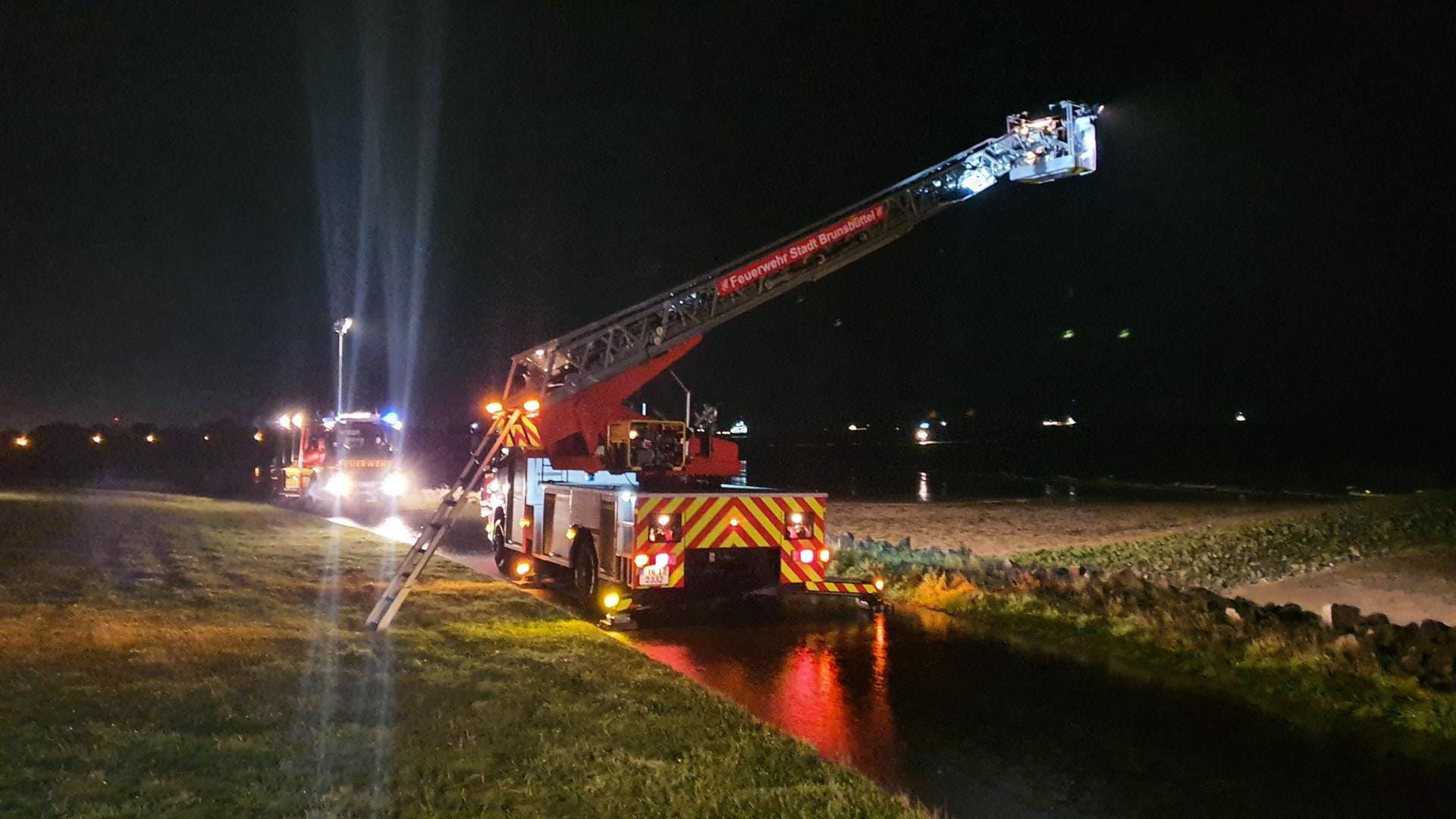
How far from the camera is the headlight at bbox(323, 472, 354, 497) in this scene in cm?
3092

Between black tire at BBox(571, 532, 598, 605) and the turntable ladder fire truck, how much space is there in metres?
0.02

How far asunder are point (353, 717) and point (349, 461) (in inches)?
959

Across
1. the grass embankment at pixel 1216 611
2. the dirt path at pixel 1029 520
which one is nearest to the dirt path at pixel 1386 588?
the grass embankment at pixel 1216 611

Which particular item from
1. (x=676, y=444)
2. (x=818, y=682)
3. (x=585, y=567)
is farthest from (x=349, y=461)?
(x=818, y=682)

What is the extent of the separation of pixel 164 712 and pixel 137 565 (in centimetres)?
931

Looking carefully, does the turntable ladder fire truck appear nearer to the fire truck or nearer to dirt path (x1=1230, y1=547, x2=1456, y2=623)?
dirt path (x1=1230, y1=547, x2=1456, y2=623)

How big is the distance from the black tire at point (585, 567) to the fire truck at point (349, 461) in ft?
58.8

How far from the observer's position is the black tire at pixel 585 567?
13695 mm

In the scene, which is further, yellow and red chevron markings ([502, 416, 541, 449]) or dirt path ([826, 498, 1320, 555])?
dirt path ([826, 498, 1320, 555])

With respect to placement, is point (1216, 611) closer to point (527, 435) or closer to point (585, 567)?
point (585, 567)

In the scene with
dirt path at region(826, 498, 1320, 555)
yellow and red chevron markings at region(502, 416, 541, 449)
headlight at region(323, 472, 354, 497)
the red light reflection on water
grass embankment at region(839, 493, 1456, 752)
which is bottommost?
the red light reflection on water

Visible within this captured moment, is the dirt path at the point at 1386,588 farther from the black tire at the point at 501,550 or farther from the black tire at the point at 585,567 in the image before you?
the black tire at the point at 501,550

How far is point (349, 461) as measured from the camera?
30.8 meters

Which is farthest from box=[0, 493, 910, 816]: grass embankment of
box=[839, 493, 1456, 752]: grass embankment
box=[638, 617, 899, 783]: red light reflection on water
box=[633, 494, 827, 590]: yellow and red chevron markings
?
box=[839, 493, 1456, 752]: grass embankment
